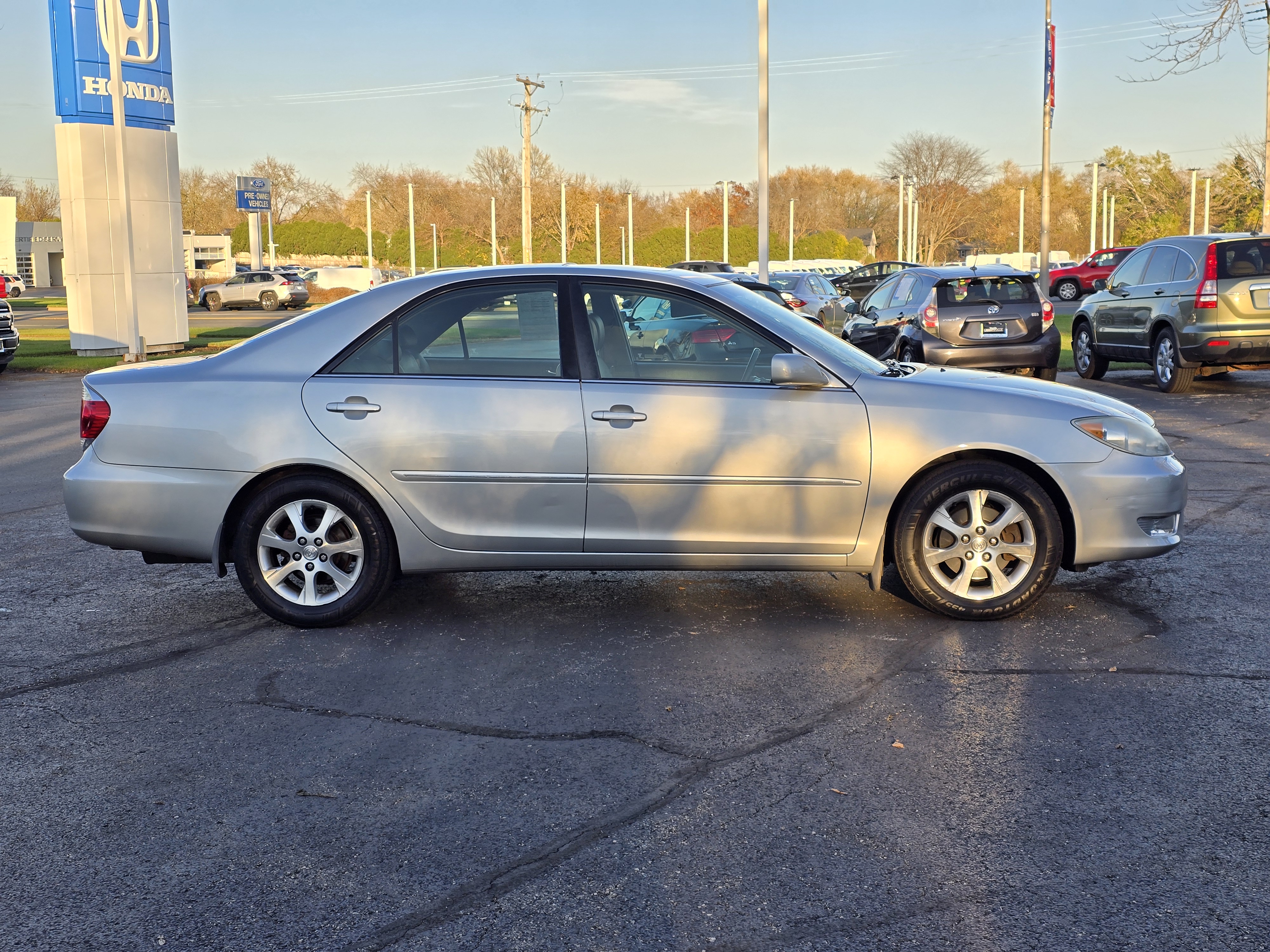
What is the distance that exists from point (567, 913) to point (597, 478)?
2666 mm

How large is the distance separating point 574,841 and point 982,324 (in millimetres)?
12153

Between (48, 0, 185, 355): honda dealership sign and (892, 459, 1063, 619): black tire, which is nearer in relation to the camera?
(892, 459, 1063, 619): black tire

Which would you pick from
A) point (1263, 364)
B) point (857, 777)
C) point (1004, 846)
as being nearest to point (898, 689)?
point (857, 777)

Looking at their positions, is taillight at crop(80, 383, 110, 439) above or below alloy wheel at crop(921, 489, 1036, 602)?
above

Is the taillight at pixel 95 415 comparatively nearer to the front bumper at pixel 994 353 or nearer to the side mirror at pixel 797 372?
the side mirror at pixel 797 372

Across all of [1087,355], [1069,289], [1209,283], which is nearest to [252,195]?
[1069,289]

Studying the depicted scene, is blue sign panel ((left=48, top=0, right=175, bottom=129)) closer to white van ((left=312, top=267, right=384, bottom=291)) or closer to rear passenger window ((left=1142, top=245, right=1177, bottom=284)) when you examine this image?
rear passenger window ((left=1142, top=245, right=1177, bottom=284))

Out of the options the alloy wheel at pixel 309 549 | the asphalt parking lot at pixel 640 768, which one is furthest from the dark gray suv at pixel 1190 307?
the alloy wheel at pixel 309 549

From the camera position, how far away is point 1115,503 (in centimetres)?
556

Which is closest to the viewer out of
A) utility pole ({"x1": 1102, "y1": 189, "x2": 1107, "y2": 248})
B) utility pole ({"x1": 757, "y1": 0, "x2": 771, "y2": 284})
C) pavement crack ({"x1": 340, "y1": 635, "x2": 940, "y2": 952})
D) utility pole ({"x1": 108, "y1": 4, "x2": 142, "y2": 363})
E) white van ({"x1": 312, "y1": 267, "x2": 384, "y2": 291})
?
pavement crack ({"x1": 340, "y1": 635, "x2": 940, "y2": 952})

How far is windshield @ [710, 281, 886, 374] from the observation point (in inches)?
224

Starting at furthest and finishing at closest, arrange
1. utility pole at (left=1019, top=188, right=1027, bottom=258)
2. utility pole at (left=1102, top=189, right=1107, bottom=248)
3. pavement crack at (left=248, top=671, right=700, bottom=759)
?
utility pole at (left=1102, top=189, right=1107, bottom=248) → utility pole at (left=1019, top=188, right=1027, bottom=258) → pavement crack at (left=248, top=671, right=700, bottom=759)

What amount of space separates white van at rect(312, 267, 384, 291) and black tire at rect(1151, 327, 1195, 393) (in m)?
50.8

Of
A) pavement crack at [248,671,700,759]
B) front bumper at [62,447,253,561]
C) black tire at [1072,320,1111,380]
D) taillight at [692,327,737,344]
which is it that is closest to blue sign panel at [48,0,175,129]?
black tire at [1072,320,1111,380]
